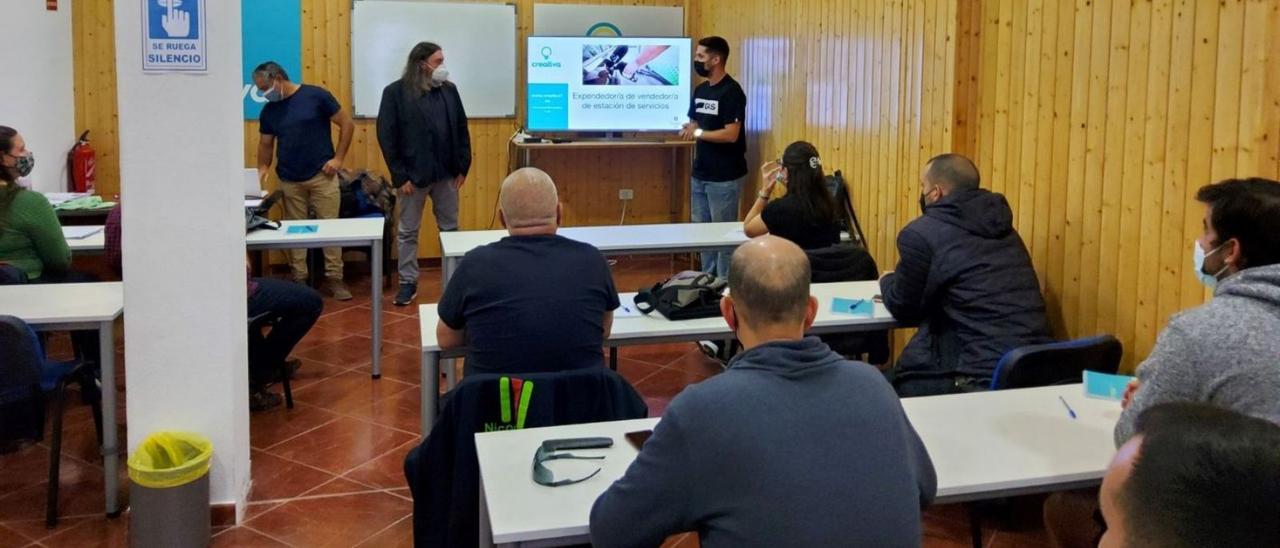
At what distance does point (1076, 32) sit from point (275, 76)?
5094mm

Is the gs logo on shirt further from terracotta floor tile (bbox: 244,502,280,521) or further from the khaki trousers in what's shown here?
Result: terracotta floor tile (bbox: 244,502,280,521)

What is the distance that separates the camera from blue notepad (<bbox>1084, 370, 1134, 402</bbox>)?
3.03 meters

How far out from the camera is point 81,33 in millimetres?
7816

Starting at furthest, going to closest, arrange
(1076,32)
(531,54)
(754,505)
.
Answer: (531,54) < (1076,32) < (754,505)

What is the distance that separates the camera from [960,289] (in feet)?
13.1

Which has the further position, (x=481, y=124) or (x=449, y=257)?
(x=481, y=124)

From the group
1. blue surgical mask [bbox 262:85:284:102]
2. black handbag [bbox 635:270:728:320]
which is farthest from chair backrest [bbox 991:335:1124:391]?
blue surgical mask [bbox 262:85:284:102]

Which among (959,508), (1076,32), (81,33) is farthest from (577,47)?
(959,508)

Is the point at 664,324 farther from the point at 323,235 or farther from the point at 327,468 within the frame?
the point at 323,235

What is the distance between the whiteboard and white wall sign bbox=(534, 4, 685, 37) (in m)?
0.27

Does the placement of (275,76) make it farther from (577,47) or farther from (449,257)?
(449,257)

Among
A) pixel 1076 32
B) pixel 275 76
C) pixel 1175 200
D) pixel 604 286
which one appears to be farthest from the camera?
pixel 275 76

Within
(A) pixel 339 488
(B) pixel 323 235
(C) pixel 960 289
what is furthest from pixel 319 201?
(C) pixel 960 289

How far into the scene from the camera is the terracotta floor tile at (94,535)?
12.0ft
